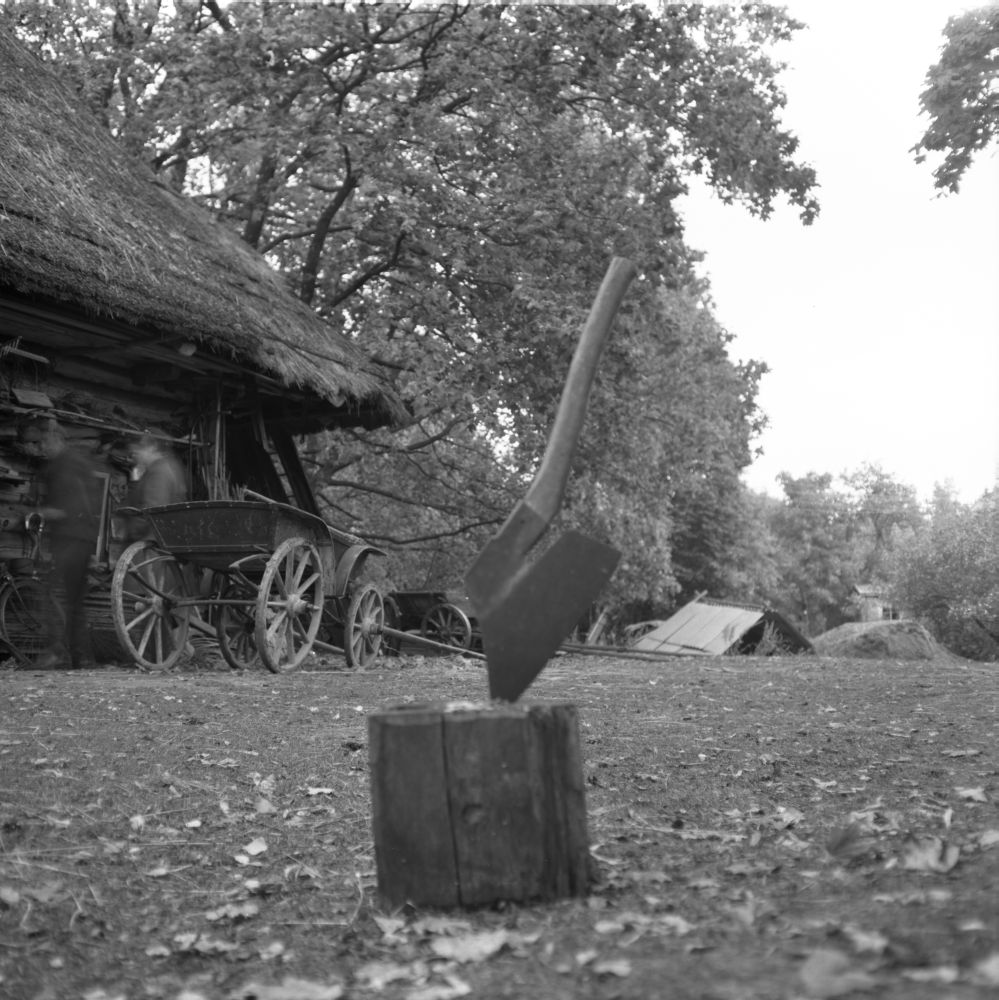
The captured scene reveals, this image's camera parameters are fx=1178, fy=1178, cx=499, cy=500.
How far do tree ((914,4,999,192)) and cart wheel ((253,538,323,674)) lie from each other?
6.78m

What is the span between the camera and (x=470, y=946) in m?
2.46

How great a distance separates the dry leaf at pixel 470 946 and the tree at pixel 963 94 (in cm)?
994

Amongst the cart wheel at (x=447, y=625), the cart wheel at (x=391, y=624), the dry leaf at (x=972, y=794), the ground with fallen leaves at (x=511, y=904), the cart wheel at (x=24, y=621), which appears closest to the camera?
the ground with fallen leaves at (x=511, y=904)

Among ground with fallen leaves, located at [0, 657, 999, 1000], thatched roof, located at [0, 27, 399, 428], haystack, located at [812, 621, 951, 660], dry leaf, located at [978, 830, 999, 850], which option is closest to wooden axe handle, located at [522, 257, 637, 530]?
ground with fallen leaves, located at [0, 657, 999, 1000]

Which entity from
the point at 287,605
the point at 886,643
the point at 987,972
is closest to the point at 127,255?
the point at 287,605

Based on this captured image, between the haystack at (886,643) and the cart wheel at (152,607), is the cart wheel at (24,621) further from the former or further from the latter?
the haystack at (886,643)

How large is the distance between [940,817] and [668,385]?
52.9 feet

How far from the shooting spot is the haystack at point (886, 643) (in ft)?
54.1

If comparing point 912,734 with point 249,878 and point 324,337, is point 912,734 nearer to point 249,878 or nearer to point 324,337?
point 249,878

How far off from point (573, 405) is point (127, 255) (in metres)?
7.34

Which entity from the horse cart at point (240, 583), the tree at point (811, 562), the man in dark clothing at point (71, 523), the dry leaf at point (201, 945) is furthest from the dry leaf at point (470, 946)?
the tree at point (811, 562)

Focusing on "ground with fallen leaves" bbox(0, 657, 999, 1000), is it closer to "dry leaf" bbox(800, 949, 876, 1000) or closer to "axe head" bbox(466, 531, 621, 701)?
"dry leaf" bbox(800, 949, 876, 1000)

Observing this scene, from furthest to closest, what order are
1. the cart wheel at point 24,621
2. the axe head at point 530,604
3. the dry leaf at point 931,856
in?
the cart wheel at point 24,621 → the axe head at point 530,604 → the dry leaf at point 931,856

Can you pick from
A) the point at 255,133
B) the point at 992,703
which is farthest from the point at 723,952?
the point at 255,133
